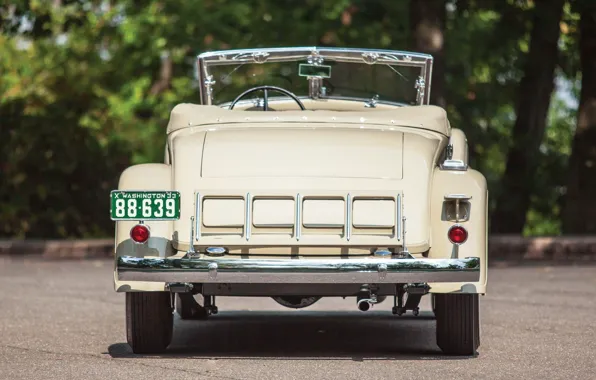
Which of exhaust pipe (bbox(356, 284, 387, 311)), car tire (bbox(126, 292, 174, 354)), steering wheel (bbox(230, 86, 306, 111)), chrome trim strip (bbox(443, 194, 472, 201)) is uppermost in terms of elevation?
steering wheel (bbox(230, 86, 306, 111))

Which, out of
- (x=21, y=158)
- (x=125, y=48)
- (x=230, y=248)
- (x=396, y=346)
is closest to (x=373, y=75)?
(x=396, y=346)

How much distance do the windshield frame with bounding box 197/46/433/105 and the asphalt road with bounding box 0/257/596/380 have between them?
1.83 metres

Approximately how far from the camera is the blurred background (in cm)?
2098

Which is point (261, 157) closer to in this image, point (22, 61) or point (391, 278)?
point (391, 278)

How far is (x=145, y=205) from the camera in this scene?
25.7 feet

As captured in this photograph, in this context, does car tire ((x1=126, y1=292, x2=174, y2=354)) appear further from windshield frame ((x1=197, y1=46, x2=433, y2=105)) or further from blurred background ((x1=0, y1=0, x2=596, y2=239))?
blurred background ((x1=0, y1=0, x2=596, y2=239))

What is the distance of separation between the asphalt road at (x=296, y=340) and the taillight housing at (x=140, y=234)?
72cm

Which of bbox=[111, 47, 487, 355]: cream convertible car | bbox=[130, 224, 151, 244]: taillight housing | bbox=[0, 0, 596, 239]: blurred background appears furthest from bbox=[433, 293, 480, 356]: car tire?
bbox=[0, 0, 596, 239]: blurred background

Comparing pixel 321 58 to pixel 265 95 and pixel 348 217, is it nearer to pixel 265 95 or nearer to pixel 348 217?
pixel 265 95

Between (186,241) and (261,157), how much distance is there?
69 cm

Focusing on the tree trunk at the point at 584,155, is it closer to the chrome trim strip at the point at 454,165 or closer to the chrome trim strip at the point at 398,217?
the chrome trim strip at the point at 454,165

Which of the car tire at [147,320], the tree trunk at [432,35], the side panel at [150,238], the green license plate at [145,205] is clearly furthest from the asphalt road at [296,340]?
the tree trunk at [432,35]

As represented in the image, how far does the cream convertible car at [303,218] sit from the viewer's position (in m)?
7.63

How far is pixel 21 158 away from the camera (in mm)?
21375
